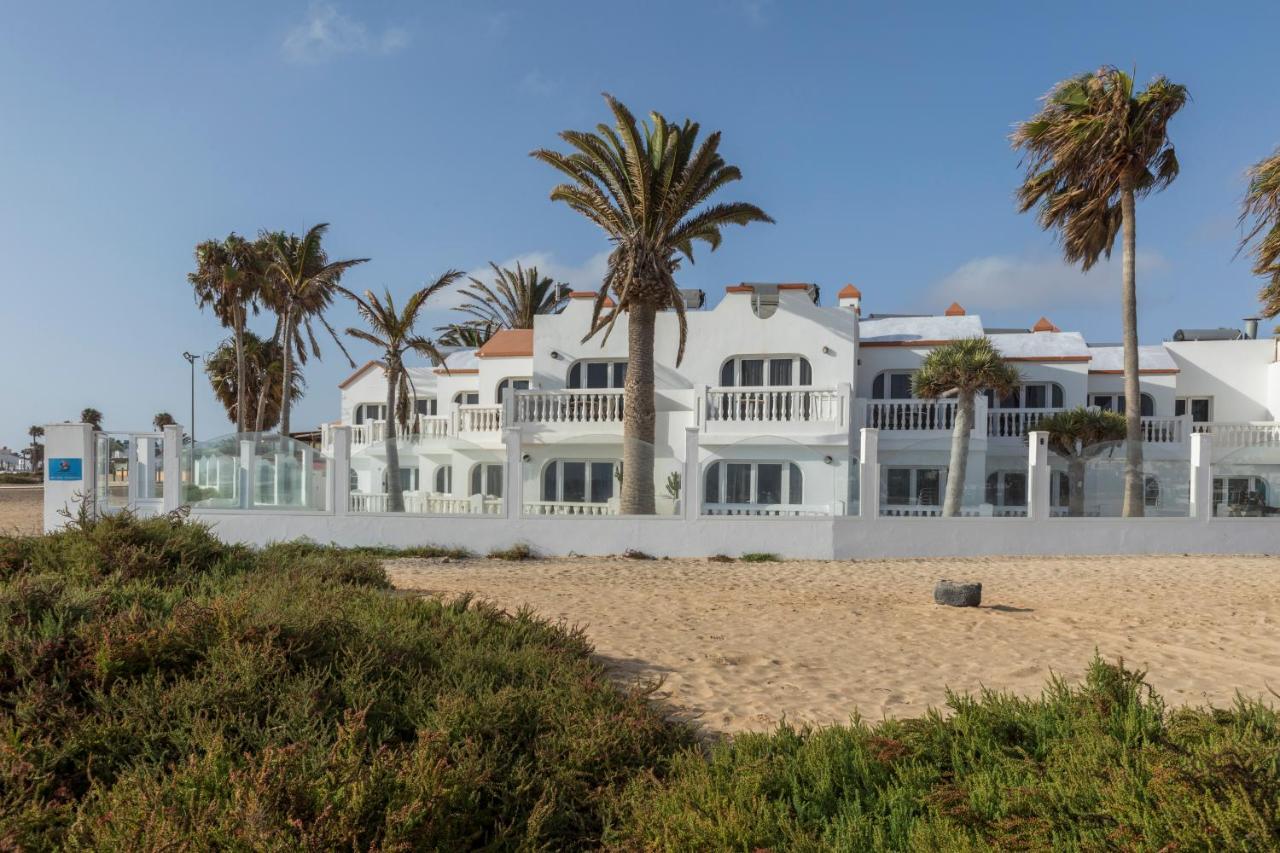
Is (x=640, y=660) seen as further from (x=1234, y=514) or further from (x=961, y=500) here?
(x=1234, y=514)

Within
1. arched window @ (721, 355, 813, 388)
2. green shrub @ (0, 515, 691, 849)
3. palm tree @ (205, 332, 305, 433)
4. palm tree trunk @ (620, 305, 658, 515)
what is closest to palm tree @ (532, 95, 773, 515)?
palm tree trunk @ (620, 305, 658, 515)

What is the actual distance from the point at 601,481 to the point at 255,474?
7775mm

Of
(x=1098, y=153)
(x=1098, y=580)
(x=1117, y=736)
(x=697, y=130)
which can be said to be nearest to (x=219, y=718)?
(x=1117, y=736)

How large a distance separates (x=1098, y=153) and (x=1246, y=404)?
Answer: 495 inches

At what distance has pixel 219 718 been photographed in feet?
13.7

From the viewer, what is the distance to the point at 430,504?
1691 cm

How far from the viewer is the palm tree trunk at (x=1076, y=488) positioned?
16.3 m

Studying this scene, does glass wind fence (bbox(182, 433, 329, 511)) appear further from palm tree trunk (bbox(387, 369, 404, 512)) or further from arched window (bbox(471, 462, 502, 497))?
arched window (bbox(471, 462, 502, 497))

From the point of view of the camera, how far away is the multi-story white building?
16500mm

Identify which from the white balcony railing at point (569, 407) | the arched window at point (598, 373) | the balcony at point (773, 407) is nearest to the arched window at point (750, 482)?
the balcony at point (773, 407)

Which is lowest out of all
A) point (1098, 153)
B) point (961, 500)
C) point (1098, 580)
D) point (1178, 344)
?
point (1098, 580)

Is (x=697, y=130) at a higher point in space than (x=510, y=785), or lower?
higher

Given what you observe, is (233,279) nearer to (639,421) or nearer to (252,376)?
(252,376)

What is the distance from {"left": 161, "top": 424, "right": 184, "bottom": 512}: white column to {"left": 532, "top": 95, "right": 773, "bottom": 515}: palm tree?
9.99 metres
